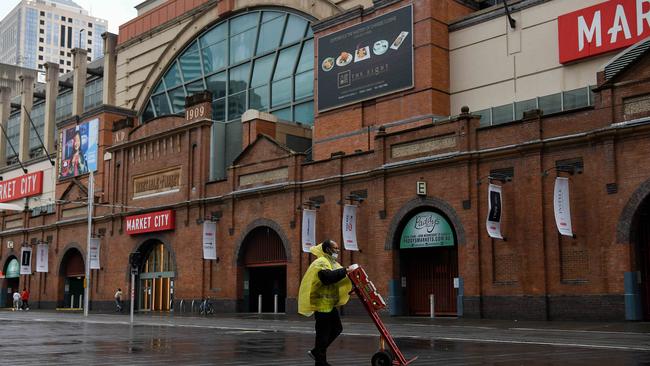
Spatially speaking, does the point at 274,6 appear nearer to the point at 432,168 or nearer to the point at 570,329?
the point at 432,168

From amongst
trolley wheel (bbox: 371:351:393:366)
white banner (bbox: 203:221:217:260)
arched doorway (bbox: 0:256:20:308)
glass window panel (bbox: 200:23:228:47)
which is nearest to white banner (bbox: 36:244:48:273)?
arched doorway (bbox: 0:256:20:308)

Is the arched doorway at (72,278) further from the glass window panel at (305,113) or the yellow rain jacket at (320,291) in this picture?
the yellow rain jacket at (320,291)

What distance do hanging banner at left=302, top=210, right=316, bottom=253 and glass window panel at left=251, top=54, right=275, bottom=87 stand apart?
14877 millimetres

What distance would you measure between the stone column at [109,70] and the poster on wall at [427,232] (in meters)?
36.9

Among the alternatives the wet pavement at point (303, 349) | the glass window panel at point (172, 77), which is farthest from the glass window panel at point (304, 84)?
the wet pavement at point (303, 349)

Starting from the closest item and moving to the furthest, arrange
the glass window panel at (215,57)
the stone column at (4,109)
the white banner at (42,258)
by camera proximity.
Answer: the glass window panel at (215,57) → the white banner at (42,258) → the stone column at (4,109)

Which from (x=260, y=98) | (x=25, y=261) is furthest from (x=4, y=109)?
(x=260, y=98)

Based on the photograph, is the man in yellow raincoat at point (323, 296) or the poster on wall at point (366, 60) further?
the poster on wall at point (366, 60)

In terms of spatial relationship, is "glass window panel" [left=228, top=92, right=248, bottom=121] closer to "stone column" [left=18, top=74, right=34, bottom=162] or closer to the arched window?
the arched window

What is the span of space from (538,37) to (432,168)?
24.9ft

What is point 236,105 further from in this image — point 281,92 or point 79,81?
point 79,81

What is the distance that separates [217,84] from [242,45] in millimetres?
3539

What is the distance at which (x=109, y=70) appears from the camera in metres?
62.8

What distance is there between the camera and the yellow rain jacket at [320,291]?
10273 millimetres
